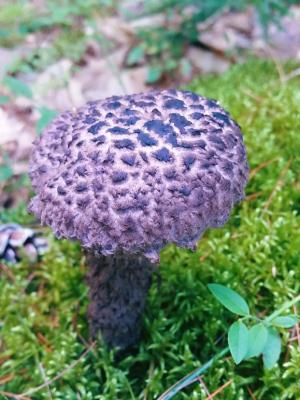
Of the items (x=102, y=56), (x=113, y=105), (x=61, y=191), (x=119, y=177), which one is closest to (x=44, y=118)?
(x=113, y=105)

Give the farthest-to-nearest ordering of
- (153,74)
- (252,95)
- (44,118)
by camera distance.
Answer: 1. (153,74)
2. (252,95)
3. (44,118)

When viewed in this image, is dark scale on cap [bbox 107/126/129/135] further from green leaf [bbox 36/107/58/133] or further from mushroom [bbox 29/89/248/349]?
green leaf [bbox 36/107/58/133]

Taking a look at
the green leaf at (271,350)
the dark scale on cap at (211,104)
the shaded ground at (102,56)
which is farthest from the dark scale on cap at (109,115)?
the shaded ground at (102,56)

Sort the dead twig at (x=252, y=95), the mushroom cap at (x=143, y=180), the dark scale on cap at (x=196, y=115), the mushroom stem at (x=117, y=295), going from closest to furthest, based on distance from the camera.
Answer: the mushroom cap at (x=143, y=180)
the dark scale on cap at (x=196, y=115)
the mushroom stem at (x=117, y=295)
the dead twig at (x=252, y=95)

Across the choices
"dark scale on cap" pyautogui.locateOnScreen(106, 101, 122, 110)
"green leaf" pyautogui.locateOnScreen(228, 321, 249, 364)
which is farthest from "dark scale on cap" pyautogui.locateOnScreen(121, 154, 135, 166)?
"green leaf" pyautogui.locateOnScreen(228, 321, 249, 364)

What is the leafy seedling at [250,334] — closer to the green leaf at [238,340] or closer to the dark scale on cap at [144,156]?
the green leaf at [238,340]

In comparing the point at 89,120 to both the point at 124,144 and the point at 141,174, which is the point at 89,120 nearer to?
the point at 124,144

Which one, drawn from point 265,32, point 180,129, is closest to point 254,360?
point 180,129
